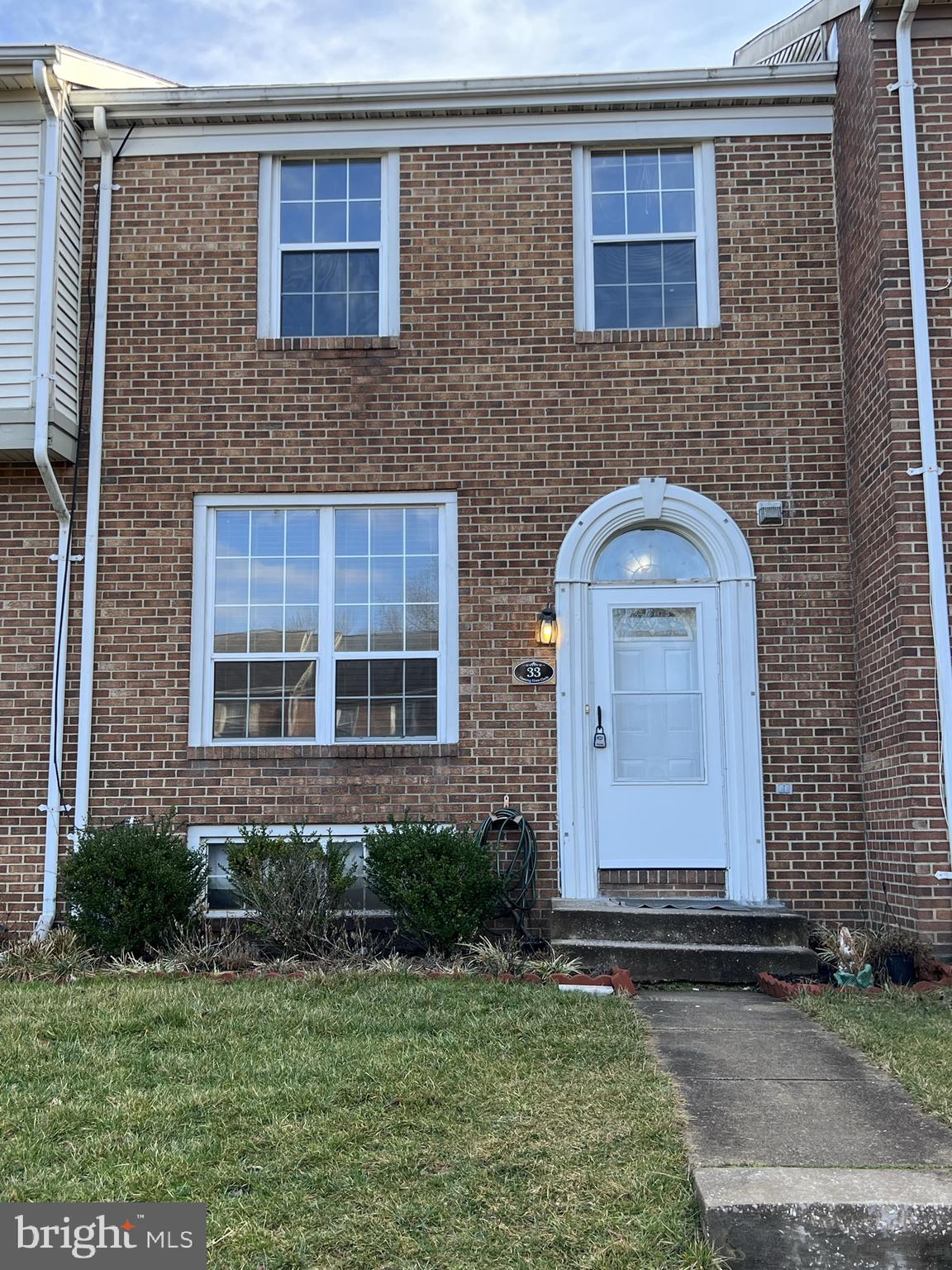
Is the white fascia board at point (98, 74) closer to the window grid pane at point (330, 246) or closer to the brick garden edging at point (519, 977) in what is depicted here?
the window grid pane at point (330, 246)

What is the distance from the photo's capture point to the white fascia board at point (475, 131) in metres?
8.61

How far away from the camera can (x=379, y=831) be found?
7699mm

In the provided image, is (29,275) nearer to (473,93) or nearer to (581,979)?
(473,93)

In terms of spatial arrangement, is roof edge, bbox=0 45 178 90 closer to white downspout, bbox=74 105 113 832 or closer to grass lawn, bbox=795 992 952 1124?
white downspout, bbox=74 105 113 832

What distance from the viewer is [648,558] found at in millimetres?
8445

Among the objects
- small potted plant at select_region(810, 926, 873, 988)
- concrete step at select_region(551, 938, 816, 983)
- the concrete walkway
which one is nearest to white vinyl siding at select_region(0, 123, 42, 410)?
concrete step at select_region(551, 938, 816, 983)

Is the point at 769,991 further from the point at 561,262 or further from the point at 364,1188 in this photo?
the point at 561,262

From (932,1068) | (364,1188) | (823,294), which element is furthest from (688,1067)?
(823,294)

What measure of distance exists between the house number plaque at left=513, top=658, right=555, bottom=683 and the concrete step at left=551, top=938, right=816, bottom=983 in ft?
6.49

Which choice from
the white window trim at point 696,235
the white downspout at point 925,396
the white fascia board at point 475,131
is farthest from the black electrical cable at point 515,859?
the white fascia board at point 475,131

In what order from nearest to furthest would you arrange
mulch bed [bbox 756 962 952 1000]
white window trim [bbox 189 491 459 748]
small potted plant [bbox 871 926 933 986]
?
1. mulch bed [bbox 756 962 952 1000]
2. small potted plant [bbox 871 926 933 986]
3. white window trim [bbox 189 491 459 748]

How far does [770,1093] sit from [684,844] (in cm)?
357

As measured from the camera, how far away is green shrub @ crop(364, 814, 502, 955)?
7.20 meters

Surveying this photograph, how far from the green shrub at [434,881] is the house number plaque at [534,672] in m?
1.23
